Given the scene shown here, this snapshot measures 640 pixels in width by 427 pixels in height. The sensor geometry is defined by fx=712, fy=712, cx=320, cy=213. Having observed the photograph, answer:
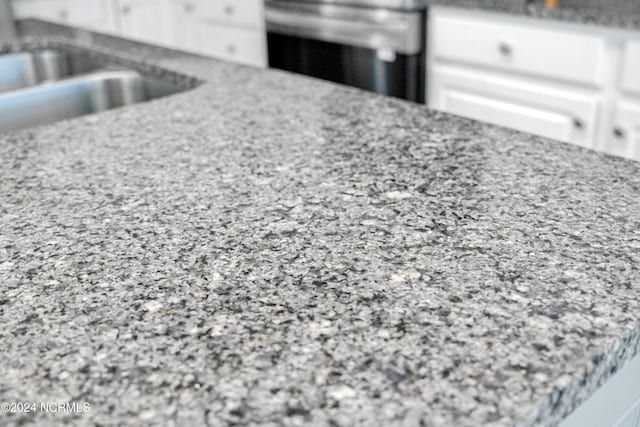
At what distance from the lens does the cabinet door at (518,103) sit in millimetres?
1820

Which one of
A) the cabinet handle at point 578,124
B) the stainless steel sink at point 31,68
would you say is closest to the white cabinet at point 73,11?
the stainless steel sink at point 31,68

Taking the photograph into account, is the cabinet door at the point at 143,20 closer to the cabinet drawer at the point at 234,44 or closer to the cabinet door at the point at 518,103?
the cabinet drawer at the point at 234,44

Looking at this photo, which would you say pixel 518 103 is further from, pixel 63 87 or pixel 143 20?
pixel 143 20

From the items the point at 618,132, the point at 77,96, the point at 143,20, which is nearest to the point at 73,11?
the point at 143,20

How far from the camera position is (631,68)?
1672mm

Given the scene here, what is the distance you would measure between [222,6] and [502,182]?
249 centimetres

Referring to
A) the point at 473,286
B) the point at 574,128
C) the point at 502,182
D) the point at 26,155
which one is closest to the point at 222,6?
the point at 574,128

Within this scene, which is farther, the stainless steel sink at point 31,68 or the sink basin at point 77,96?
the stainless steel sink at point 31,68

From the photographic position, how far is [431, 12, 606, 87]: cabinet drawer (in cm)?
175

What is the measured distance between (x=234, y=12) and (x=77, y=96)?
1697 millimetres

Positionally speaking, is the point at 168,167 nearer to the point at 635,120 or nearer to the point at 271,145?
the point at 271,145

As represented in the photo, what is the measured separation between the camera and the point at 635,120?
5.62 ft

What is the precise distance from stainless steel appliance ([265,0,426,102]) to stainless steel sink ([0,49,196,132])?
0.97 metres

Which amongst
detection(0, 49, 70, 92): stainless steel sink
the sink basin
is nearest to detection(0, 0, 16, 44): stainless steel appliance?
detection(0, 49, 70, 92): stainless steel sink
